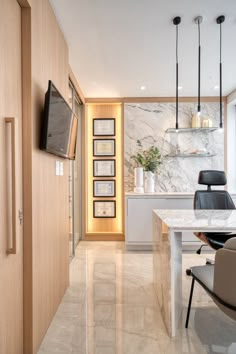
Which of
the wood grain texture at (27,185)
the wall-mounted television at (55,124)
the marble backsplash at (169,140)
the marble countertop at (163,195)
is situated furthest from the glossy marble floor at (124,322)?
the marble backsplash at (169,140)

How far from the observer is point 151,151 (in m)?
4.90

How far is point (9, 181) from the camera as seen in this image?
1.49 meters

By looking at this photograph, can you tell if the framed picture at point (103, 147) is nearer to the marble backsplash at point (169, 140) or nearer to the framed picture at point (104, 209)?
the marble backsplash at point (169, 140)

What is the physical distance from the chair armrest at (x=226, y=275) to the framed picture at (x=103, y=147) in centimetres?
380

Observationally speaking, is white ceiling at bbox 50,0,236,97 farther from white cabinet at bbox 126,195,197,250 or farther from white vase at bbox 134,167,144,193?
white cabinet at bbox 126,195,197,250

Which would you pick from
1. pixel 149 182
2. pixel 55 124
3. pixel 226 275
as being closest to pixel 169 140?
pixel 149 182

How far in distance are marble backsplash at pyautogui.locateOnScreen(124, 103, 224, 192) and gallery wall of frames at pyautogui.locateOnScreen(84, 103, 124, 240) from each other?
0.24 metres

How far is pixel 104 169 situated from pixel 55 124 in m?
3.02

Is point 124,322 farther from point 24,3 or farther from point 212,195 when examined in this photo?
point 24,3

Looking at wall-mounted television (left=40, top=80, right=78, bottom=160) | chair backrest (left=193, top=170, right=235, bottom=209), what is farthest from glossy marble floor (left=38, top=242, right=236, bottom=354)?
wall-mounted television (left=40, top=80, right=78, bottom=160)

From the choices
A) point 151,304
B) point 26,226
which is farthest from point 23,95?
point 151,304

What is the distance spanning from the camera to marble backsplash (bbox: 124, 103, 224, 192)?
4.96 metres

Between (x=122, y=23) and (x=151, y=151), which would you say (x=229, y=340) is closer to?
(x=122, y=23)

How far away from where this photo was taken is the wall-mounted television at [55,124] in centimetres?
193
